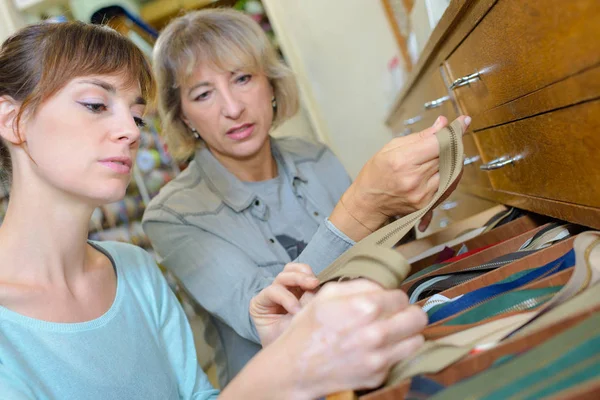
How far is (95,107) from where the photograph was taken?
0.89 m

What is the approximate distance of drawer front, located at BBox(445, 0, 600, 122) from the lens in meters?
0.51

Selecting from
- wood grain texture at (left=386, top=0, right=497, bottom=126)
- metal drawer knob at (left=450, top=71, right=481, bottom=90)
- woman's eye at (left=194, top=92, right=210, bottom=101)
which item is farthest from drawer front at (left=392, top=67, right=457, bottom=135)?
woman's eye at (left=194, top=92, right=210, bottom=101)

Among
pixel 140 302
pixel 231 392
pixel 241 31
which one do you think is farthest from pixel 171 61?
pixel 231 392

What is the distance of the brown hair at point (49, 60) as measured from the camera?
33.5 inches

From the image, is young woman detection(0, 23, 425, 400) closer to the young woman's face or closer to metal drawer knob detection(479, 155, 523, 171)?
the young woman's face

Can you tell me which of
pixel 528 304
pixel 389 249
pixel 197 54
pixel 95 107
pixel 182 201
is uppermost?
pixel 197 54

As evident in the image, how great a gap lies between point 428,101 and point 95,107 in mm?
840

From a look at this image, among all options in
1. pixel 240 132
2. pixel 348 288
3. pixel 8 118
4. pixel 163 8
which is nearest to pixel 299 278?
pixel 348 288

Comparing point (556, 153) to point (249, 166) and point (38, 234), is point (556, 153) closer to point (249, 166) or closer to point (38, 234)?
point (38, 234)

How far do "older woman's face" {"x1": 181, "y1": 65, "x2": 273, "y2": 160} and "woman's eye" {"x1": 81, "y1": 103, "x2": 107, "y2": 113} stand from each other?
1.59ft

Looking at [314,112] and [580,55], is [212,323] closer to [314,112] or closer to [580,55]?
[580,55]

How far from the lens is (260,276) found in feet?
3.77

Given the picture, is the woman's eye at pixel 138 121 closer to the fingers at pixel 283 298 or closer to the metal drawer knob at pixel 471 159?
the fingers at pixel 283 298

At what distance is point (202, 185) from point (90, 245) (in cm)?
38
